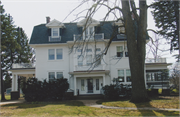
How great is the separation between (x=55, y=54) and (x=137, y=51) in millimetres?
12220

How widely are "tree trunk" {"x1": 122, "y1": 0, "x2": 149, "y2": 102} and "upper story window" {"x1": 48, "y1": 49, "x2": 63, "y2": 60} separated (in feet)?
37.5

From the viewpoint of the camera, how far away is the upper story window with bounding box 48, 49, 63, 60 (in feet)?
71.9

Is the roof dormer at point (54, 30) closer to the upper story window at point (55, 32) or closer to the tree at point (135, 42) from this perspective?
the upper story window at point (55, 32)

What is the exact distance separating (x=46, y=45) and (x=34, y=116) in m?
13.6

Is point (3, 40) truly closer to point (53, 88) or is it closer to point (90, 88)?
point (53, 88)

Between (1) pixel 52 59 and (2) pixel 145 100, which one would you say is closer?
(2) pixel 145 100

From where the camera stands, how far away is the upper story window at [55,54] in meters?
21.9

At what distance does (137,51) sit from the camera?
40.6 ft

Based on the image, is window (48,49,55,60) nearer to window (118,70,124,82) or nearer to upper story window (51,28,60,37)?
upper story window (51,28,60,37)

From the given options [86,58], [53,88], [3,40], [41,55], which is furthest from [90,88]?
[3,40]

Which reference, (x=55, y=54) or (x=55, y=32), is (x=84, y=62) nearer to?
(x=55, y=54)

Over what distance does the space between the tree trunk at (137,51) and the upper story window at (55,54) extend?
37.5ft

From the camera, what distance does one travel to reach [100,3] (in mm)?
12070

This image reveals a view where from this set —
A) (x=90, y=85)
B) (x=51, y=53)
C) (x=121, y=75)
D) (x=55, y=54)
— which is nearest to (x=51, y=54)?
(x=51, y=53)
